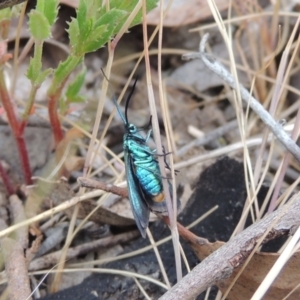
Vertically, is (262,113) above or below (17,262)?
above

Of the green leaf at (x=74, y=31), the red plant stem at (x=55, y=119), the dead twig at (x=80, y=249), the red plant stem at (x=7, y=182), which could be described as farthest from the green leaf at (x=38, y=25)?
the dead twig at (x=80, y=249)

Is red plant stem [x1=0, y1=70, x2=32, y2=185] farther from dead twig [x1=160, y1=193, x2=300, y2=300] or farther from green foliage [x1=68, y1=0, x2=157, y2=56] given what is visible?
dead twig [x1=160, y1=193, x2=300, y2=300]

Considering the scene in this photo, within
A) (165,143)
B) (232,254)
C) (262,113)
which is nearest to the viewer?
(232,254)

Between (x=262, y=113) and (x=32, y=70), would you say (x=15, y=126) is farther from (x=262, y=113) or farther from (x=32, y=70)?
(x=262, y=113)

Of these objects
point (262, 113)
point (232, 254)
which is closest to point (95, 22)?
point (262, 113)

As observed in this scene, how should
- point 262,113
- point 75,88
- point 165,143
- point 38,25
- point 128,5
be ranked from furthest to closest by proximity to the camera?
→ point 165,143
point 75,88
point 262,113
point 128,5
point 38,25

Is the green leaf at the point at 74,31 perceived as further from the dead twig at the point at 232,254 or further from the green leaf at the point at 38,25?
the dead twig at the point at 232,254

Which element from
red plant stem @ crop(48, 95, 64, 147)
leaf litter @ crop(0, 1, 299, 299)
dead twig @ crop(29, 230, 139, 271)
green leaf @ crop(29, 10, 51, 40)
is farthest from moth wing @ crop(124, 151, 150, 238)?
green leaf @ crop(29, 10, 51, 40)
